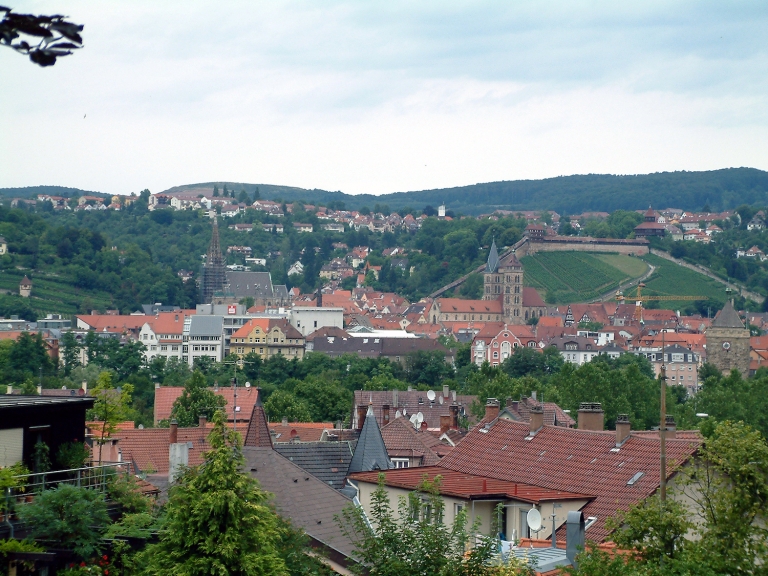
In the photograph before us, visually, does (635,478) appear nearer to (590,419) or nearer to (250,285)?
(590,419)

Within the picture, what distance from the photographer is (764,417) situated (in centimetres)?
7069

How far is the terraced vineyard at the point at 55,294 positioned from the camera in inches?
5851

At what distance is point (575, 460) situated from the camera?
26.6 metres

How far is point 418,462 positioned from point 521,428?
6733 mm

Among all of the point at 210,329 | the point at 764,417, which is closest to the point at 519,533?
the point at 764,417

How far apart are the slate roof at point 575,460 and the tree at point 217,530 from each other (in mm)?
9537

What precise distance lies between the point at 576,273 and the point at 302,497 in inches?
6645

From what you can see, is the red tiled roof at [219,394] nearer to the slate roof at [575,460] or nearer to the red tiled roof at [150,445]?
the red tiled roof at [150,445]

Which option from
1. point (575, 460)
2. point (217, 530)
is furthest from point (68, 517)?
point (575, 460)

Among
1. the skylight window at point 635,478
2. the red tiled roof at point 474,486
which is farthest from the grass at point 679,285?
the skylight window at point 635,478

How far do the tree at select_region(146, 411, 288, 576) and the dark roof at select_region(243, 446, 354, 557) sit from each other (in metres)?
5.89

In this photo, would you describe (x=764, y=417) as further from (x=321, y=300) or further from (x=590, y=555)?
(x=321, y=300)

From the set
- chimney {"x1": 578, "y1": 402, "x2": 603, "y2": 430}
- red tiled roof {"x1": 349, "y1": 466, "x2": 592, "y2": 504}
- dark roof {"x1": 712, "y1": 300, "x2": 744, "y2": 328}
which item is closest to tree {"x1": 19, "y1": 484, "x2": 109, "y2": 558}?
red tiled roof {"x1": 349, "y1": 466, "x2": 592, "y2": 504}

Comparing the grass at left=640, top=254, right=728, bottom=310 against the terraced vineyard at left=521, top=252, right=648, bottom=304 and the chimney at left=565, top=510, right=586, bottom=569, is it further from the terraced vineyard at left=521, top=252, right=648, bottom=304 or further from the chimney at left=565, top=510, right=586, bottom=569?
the chimney at left=565, top=510, right=586, bottom=569
